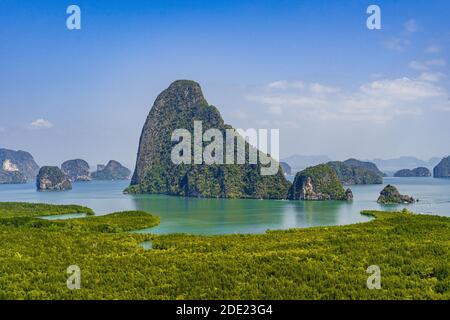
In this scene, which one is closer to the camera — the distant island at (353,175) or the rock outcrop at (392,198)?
the rock outcrop at (392,198)

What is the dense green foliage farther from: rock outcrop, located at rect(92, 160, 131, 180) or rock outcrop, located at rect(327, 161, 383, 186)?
rock outcrop, located at rect(92, 160, 131, 180)

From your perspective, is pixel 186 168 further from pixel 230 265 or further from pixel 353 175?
pixel 230 265

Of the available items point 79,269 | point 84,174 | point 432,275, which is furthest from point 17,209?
point 84,174

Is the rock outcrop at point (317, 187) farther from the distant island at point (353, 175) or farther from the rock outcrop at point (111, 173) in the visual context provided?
the rock outcrop at point (111, 173)
